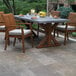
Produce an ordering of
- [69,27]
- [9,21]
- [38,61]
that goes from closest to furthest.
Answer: [38,61], [9,21], [69,27]

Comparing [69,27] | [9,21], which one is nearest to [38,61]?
[9,21]

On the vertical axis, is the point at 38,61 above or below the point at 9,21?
below

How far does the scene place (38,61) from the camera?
4105mm

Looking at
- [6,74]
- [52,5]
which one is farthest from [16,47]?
[52,5]

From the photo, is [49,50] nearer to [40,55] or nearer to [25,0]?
[40,55]

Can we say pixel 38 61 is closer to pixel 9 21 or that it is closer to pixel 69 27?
pixel 9 21

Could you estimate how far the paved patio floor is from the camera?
11.6 feet

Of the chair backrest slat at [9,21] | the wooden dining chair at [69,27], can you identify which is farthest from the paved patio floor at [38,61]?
the chair backrest slat at [9,21]

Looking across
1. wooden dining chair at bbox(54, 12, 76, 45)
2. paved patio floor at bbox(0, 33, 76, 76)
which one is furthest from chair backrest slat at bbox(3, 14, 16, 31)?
wooden dining chair at bbox(54, 12, 76, 45)

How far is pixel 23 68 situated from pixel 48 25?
1.83 meters

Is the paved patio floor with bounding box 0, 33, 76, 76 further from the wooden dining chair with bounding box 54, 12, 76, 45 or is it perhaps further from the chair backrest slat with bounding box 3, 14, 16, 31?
the chair backrest slat with bounding box 3, 14, 16, 31

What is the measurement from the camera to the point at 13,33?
482 centimetres

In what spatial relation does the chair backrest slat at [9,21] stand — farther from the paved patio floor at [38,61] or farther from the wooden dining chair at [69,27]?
the wooden dining chair at [69,27]

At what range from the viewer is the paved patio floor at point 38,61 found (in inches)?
139
